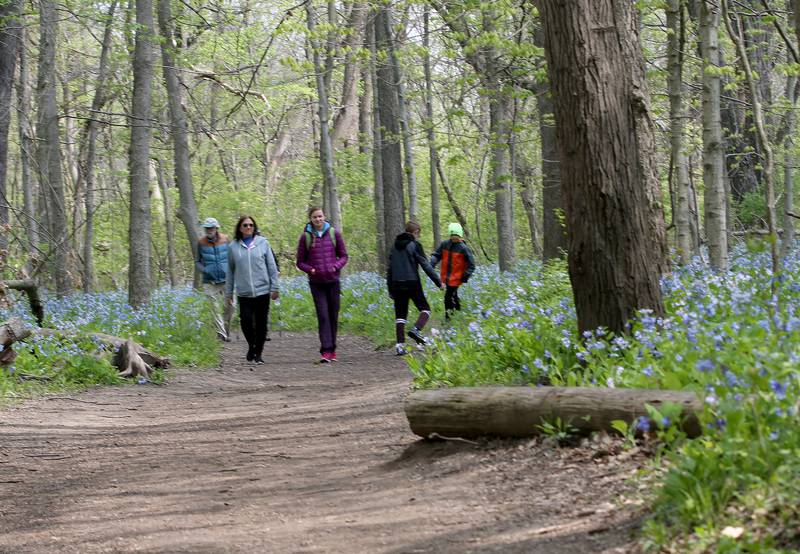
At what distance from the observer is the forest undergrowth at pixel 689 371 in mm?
3453

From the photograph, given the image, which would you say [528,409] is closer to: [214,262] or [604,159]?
[604,159]

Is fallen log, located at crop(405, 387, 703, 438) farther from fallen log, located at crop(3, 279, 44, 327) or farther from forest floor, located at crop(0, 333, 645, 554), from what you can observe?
fallen log, located at crop(3, 279, 44, 327)

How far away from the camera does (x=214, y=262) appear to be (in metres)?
14.8

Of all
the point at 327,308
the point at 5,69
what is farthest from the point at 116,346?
the point at 5,69

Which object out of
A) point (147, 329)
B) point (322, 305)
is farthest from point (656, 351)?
point (147, 329)

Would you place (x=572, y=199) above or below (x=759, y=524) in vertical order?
above

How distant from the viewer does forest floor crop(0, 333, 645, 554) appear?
4316 millimetres

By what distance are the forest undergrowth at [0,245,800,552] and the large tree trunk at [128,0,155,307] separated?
2.79m

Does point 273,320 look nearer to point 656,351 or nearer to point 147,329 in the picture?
point 147,329

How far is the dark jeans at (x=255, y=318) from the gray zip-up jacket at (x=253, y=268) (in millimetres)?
143

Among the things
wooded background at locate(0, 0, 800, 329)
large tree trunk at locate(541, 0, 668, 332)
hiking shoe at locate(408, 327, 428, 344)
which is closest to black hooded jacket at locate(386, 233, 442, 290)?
hiking shoe at locate(408, 327, 428, 344)

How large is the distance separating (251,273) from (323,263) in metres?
0.98

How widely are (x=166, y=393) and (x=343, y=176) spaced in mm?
19039

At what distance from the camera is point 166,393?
10586 mm
